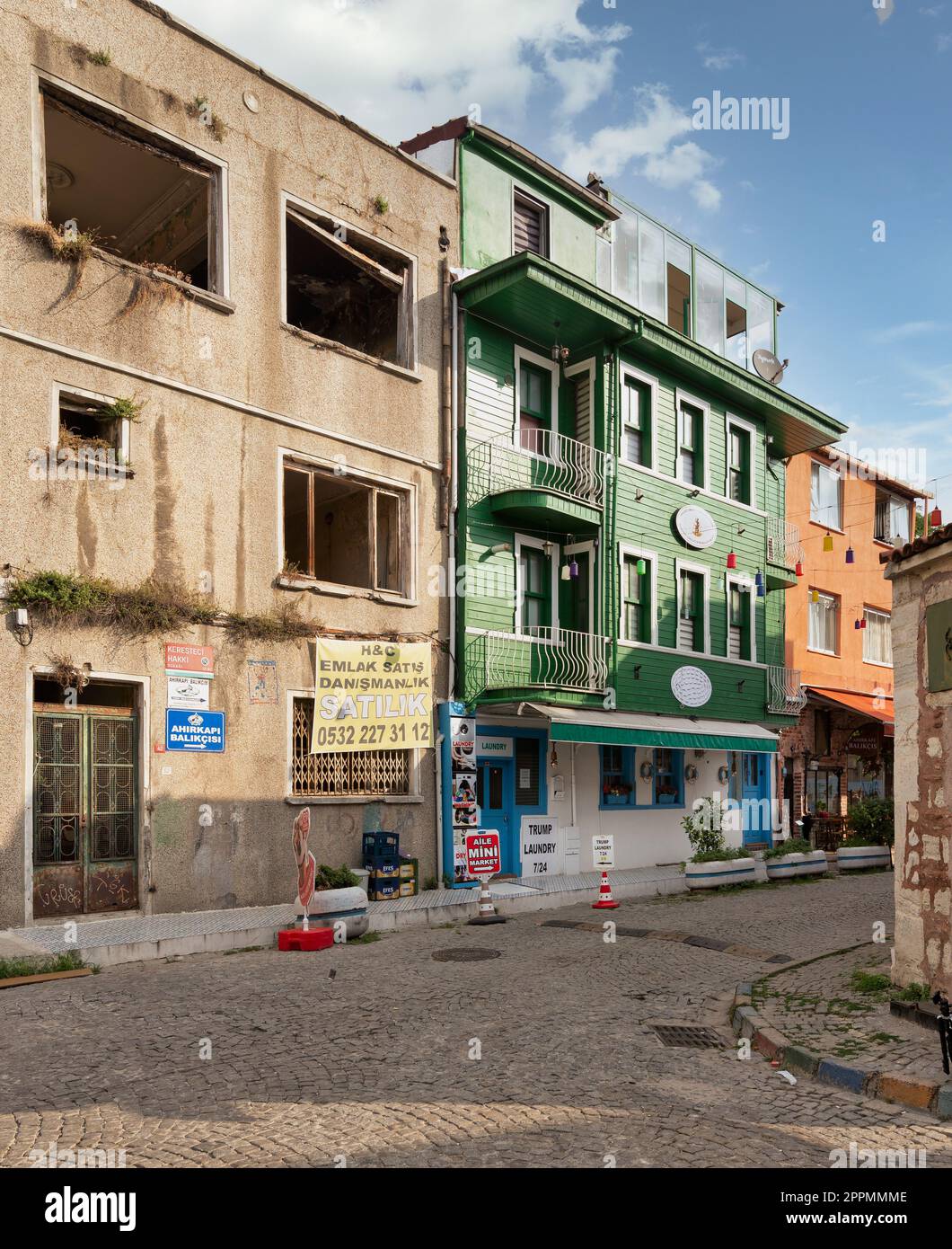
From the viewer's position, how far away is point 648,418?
2177cm

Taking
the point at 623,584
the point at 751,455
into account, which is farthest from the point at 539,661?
the point at 751,455

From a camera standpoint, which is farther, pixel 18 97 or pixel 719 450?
pixel 719 450

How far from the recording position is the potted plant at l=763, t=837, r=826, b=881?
64.8 feet

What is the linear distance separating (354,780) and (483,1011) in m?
7.85

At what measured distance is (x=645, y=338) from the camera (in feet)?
67.1

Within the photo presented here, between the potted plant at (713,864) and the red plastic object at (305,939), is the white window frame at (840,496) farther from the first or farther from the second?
the red plastic object at (305,939)

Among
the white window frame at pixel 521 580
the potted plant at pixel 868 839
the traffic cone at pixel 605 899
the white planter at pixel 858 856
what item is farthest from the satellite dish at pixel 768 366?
the traffic cone at pixel 605 899

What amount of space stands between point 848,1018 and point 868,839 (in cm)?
1547

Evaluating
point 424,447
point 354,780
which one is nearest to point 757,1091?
point 354,780

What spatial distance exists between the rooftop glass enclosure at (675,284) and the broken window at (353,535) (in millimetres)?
7931

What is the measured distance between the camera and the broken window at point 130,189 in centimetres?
1393

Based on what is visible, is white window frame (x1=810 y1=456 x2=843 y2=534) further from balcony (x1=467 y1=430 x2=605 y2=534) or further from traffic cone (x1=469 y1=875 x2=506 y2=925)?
traffic cone (x1=469 y1=875 x2=506 y2=925)

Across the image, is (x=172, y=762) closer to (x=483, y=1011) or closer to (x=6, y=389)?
(x=6, y=389)

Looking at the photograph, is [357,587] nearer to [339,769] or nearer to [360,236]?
[339,769]
